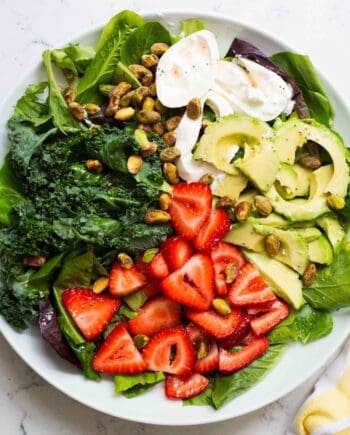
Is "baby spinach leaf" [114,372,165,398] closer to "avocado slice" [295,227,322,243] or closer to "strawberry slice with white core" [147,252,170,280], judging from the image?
"strawberry slice with white core" [147,252,170,280]

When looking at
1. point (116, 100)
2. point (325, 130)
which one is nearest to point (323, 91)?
point (325, 130)

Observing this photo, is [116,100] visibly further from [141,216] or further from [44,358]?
[44,358]

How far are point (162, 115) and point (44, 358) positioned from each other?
36.6 inches

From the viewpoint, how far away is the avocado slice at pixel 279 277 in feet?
7.65

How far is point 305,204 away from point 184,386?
0.74 metres

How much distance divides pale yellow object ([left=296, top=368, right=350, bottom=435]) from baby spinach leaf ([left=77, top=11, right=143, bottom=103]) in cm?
136

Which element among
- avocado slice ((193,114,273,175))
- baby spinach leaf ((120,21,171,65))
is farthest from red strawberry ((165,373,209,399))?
baby spinach leaf ((120,21,171,65))

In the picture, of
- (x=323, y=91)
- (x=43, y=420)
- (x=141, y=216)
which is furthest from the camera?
(x=43, y=420)

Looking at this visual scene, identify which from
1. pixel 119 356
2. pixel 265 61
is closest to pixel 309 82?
pixel 265 61

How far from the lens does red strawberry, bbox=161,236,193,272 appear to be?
230 centimetres

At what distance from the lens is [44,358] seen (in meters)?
2.41

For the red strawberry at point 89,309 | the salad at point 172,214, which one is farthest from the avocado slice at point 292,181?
the red strawberry at point 89,309

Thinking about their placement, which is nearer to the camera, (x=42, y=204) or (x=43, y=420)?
(x=42, y=204)

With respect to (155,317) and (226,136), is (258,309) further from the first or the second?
(226,136)
